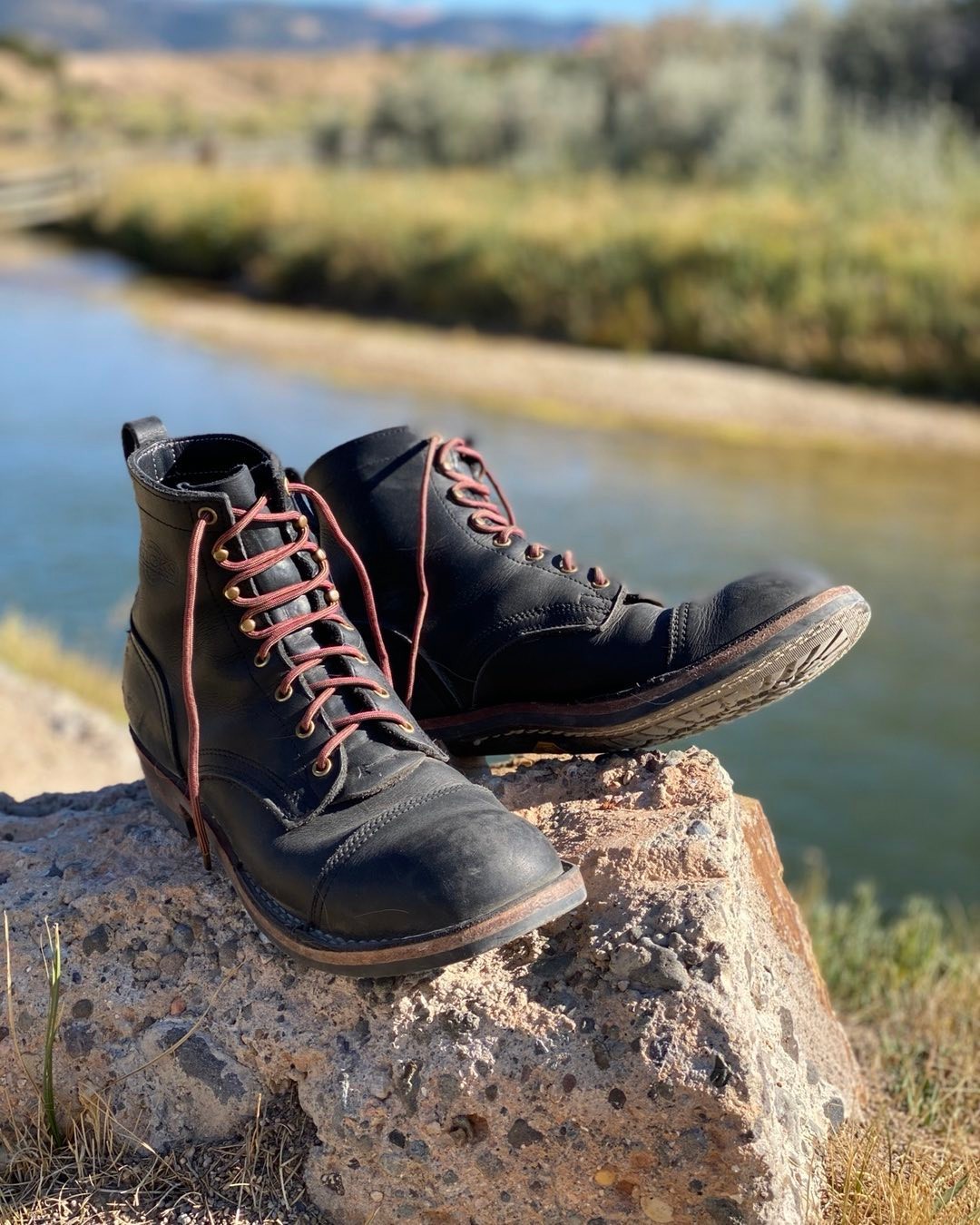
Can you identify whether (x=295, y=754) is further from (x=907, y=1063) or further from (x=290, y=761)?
(x=907, y=1063)

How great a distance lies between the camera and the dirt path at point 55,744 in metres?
4.68

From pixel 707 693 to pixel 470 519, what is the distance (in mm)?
505

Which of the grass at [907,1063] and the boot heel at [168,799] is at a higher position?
the boot heel at [168,799]

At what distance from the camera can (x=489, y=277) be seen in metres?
16.7

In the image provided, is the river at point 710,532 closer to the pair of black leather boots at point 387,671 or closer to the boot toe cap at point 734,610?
the pair of black leather boots at point 387,671

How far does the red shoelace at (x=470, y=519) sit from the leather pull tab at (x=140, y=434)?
443 mm

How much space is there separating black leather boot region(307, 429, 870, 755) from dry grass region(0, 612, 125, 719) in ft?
12.9

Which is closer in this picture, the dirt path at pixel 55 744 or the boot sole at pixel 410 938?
the boot sole at pixel 410 938

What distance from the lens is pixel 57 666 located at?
6277mm

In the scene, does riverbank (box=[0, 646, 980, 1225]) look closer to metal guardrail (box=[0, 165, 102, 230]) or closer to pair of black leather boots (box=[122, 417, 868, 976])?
pair of black leather boots (box=[122, 417, 868, 976])

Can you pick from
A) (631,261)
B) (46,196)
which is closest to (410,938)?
(631,261)

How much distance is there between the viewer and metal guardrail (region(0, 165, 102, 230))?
923 inches

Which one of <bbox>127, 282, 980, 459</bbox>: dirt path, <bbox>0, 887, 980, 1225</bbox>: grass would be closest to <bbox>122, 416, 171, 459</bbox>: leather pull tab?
<bbox>0, 887, 980, 1225</bbox>: grass

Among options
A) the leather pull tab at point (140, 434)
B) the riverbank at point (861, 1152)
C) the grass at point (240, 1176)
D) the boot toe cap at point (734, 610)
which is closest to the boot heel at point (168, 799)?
the riverbank at point (861, 1152)
